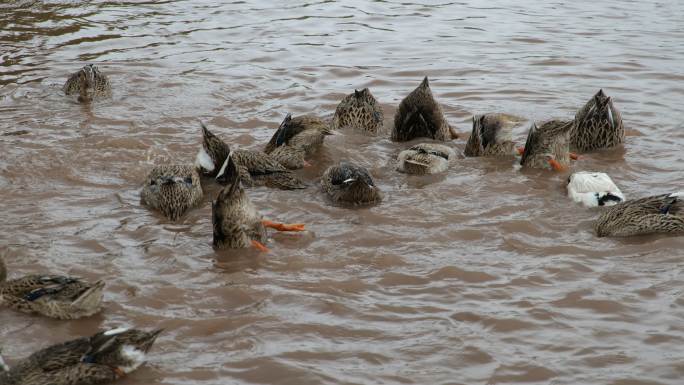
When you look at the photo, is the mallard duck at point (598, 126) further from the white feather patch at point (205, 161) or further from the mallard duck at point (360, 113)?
the white feather patch at point (205, 161)

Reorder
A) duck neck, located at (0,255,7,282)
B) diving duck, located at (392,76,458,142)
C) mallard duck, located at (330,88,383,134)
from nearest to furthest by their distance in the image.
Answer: duck neck, located at (0,255,7,282), diving duck, located at (392,76,458,142), mallard duck, located at (330,88,383,134)

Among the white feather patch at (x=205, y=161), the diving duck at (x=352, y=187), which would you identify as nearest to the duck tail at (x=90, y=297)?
the diving duck at (x=352, y=187)

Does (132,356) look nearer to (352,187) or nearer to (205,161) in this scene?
(352,187)

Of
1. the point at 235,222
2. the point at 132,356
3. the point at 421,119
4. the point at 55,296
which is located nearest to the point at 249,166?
the point at 235,222

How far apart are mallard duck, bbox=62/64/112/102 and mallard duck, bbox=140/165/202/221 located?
3210mm

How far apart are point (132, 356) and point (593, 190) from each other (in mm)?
4697

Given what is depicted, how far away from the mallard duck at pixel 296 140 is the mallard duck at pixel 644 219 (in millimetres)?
3378

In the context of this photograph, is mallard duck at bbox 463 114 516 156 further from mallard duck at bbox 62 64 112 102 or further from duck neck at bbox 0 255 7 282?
duck neck at bbox 0 255 7 282

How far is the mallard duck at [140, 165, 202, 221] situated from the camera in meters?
7.85

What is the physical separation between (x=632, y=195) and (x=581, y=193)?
61 centimetres

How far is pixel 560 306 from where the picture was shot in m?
6.13

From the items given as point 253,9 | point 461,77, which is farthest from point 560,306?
point 253,9

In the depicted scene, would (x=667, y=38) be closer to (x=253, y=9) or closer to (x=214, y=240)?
(x=253, y=9)

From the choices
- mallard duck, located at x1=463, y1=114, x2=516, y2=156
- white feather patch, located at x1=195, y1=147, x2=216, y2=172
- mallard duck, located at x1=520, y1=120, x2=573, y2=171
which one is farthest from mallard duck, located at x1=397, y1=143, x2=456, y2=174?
white feather patch, located at x1=195, y1=147, x2=216, y2=172
